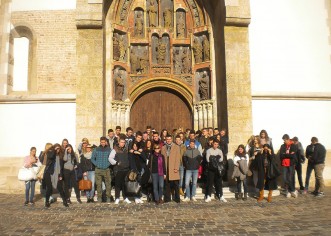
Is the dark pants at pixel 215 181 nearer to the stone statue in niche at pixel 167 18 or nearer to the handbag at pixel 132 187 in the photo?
the handbag at pixel 132 187

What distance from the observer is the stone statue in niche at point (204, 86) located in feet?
36.7

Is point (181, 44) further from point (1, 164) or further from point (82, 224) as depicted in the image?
point (82, 224)

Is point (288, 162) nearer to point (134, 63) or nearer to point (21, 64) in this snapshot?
point (134, 63)

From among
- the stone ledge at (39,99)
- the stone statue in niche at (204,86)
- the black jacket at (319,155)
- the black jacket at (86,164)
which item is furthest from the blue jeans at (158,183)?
the stone statue in niche at (204,86)

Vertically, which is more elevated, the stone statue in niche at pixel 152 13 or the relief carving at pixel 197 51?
the stone statue in niche at pixel 152 13

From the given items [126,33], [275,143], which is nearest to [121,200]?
[275,143]

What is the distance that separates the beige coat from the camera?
23.2ft

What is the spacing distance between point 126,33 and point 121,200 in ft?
21.0

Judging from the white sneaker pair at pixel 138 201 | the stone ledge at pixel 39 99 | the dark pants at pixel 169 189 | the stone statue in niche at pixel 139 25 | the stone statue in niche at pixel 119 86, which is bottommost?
the white sneaker pair at pixel 138 201

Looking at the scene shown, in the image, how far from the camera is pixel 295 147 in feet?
26.0

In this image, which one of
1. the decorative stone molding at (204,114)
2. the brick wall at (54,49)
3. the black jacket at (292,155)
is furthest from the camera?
the decorative stone molding at (204,114)

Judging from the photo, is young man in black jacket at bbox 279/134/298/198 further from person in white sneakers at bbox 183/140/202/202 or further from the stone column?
the stone column

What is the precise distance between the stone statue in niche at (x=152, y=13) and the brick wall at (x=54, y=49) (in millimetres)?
2776

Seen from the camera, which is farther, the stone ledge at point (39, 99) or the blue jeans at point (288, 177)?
the stone ledge at point (39, 99)
